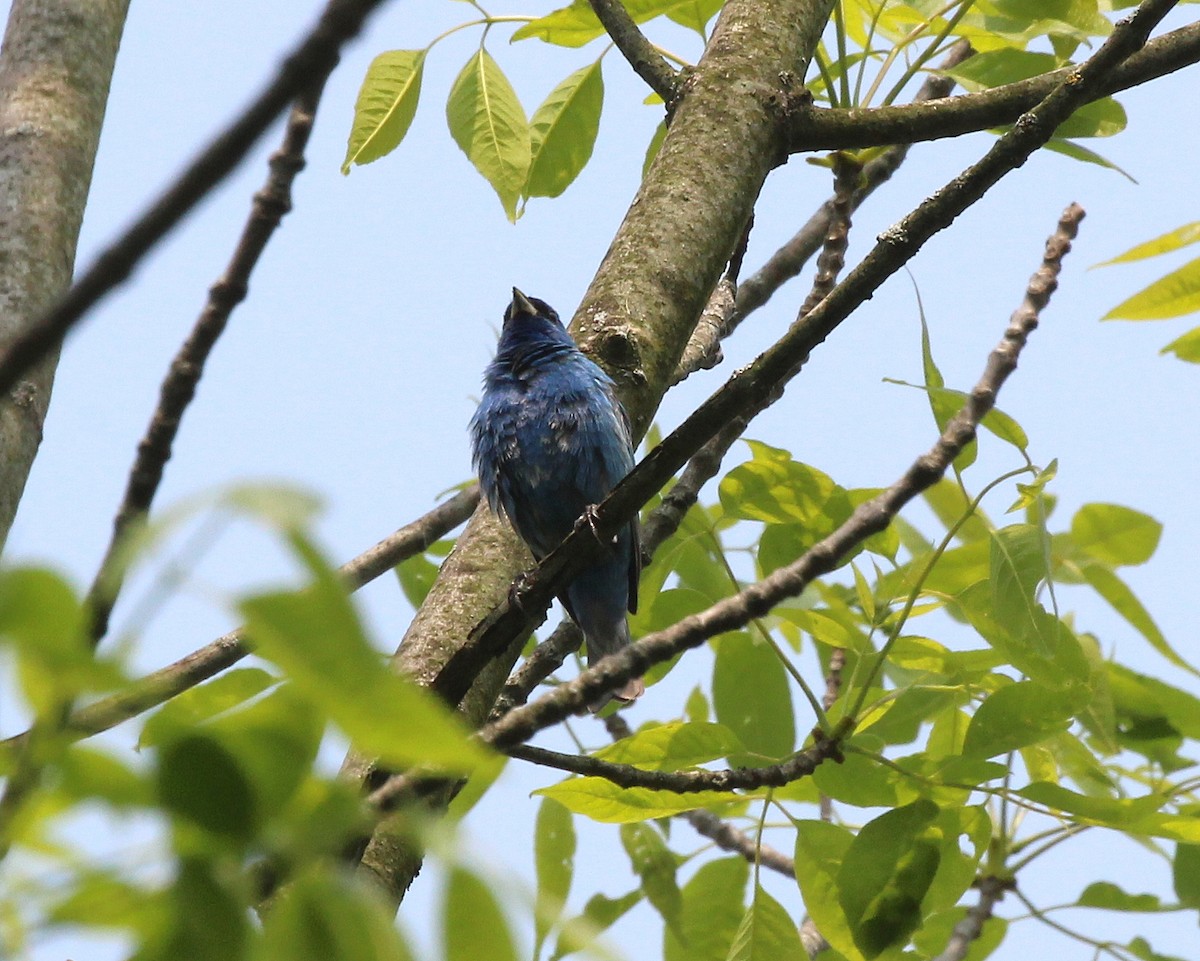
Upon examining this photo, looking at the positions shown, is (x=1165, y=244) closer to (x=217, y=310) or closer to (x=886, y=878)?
(x=886, y=878)

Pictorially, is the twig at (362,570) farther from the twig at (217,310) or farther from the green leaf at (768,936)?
the green leaf at (768,936)

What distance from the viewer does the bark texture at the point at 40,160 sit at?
3.53 meters

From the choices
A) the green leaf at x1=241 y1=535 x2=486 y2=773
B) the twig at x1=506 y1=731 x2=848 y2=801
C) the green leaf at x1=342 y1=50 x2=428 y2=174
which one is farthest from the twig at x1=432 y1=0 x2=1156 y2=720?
the green leaf at x1=342 y1=50 x2=428 y2=174

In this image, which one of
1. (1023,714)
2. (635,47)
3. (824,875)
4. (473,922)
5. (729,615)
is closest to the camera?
(473,922)

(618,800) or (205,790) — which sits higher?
(618,800)

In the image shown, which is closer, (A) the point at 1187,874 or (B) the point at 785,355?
(B) the point at 785,355

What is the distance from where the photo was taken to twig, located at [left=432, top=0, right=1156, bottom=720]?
A: 2.84m

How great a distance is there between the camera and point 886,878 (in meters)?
3.17

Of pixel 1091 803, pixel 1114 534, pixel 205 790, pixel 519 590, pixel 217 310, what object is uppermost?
pixel 1114 534

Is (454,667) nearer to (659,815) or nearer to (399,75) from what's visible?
(659,815)

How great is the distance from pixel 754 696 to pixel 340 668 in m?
3.38

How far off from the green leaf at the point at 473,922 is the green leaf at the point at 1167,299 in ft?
12.3

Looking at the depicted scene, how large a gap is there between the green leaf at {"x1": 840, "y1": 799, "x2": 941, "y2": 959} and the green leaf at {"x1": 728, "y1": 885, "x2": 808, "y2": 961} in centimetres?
22

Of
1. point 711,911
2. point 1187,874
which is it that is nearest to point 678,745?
point 711,911
